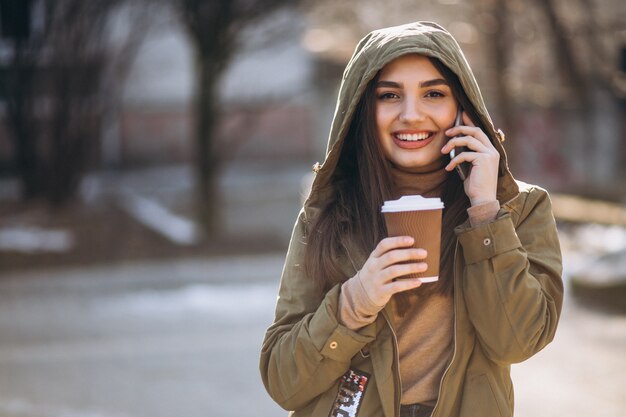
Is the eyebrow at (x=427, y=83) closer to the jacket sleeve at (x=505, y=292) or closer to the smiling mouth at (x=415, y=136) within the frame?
the smiling mouth at (x=415, y=136)

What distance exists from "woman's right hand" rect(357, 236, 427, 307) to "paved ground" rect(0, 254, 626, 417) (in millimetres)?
4031

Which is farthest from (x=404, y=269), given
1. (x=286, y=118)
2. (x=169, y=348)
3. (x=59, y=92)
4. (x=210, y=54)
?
(x=286, y=118)

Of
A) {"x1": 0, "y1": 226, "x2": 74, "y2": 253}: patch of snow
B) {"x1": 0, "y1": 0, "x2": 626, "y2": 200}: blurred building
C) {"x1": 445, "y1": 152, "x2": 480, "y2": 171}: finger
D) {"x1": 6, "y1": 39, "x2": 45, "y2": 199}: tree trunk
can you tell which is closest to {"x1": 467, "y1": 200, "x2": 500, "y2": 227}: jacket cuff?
{"x1": 445, "y1": 152, "x2": 480, "y2": 171}: finger

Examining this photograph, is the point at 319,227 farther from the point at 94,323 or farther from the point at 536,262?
the point at 94,323

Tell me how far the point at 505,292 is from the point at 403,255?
10.5 inches

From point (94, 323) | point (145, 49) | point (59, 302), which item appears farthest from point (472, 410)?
point (145, 49)

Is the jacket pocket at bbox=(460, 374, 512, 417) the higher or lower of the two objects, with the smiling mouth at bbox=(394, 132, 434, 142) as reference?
lower

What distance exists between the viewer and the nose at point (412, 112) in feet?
7.75

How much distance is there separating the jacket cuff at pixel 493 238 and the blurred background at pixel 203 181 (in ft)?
13.1

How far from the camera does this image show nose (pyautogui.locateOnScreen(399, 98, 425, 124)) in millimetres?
2361

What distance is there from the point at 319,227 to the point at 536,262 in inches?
21.9

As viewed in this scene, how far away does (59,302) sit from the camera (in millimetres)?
9453

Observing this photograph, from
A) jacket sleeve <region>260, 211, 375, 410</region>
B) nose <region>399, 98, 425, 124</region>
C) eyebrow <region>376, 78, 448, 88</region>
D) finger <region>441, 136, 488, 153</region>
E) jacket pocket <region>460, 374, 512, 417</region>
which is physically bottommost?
jacket pocket <region>460, 374, 512, 417</region>

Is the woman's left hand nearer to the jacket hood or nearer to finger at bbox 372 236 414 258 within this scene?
the jacket hood
